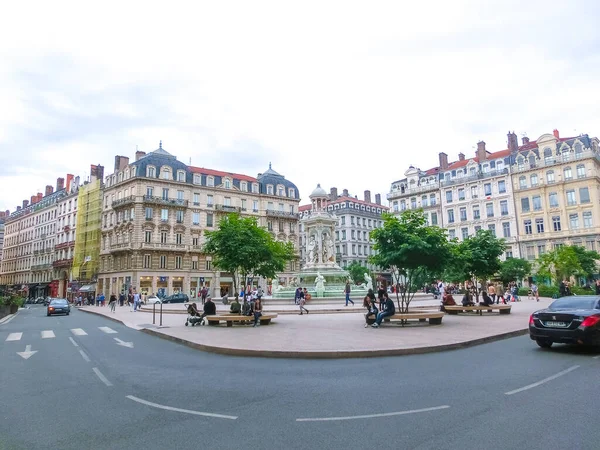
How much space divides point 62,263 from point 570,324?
3146 inches

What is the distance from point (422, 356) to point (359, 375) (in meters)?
2.99

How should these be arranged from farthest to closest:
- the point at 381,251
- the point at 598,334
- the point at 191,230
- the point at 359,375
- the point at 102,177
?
the point at 102,177
the point at 191,230
the point at 381,251
the point at 598,334
the point at 359,375

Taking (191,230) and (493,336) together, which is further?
(191,230)

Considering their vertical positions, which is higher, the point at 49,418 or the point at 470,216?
the point at 470,216

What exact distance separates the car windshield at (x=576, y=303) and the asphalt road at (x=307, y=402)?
1.18 metres

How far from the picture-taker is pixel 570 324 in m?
10.9

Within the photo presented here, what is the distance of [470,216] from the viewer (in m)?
65.9

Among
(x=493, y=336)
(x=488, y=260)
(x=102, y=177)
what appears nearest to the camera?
(x=493, y=336)

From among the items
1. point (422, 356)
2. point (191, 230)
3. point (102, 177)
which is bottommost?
point (422, 356)

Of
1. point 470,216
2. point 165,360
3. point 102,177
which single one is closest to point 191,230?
point 102,177

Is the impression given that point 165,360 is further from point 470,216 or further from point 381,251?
point 470,216

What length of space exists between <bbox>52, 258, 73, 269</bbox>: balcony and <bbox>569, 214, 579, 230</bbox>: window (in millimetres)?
75866

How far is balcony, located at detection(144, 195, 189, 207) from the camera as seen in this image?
58050 mm

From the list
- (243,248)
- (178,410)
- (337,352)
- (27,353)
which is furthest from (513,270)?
(178,410)
